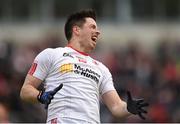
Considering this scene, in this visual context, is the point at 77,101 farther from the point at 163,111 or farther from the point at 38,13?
the point at 38,13

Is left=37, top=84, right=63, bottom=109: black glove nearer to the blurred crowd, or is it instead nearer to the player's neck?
the player's neck

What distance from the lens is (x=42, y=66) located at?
940 cm

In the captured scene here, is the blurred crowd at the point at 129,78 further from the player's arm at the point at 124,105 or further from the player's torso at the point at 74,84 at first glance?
the player's torso at the point at 74,84

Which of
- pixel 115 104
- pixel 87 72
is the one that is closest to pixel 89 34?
pixel 87 72

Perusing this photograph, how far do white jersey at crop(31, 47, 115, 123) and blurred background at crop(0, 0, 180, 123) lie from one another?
276 centimetres

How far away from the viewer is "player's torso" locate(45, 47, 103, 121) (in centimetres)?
931

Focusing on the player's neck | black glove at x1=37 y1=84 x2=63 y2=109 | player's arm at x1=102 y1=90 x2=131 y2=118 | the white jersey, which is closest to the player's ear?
the player's neck

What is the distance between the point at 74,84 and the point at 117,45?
16.7 metres

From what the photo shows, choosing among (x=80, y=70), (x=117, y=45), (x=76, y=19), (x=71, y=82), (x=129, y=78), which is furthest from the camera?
(x=117, y=45)

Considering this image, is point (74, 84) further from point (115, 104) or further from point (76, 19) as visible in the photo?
point (76, 19)

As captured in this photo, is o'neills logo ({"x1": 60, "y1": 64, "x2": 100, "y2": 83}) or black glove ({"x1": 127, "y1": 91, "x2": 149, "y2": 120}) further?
o'neills logo ({"x1": 60, "y1": 64, "x2": 100, "y2": 83})

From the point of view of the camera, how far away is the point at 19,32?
90.0 ft

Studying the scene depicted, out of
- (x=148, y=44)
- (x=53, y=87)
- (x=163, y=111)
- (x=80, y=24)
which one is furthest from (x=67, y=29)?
(x=148, y=44)

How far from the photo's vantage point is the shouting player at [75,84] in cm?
928
